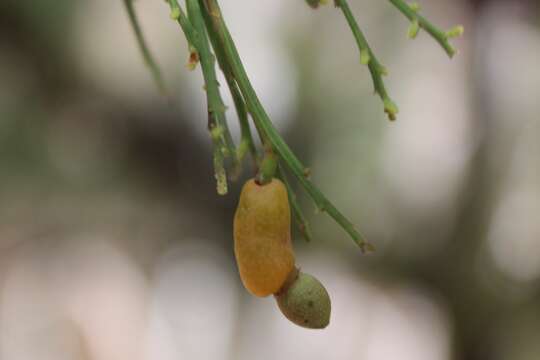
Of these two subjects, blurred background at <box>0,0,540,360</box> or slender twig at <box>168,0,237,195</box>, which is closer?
slender twig at <box>168,0,237,195</box>

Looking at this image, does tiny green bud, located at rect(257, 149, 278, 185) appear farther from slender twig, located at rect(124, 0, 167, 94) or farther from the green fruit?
slender twig, located at rect(124, 0, 167, 94)

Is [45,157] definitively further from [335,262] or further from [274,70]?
[335,262]

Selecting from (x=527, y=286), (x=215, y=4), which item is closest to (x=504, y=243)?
(x=527, y=286)

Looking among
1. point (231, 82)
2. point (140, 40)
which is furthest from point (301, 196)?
point (231, 82)

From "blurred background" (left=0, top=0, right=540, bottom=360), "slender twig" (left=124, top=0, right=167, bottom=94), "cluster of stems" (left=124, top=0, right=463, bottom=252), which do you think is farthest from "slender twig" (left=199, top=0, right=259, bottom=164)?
"blurred background" (left=0, top=0, right=540, bottom=360)

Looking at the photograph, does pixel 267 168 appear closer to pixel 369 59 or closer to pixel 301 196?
pixel 369 59
